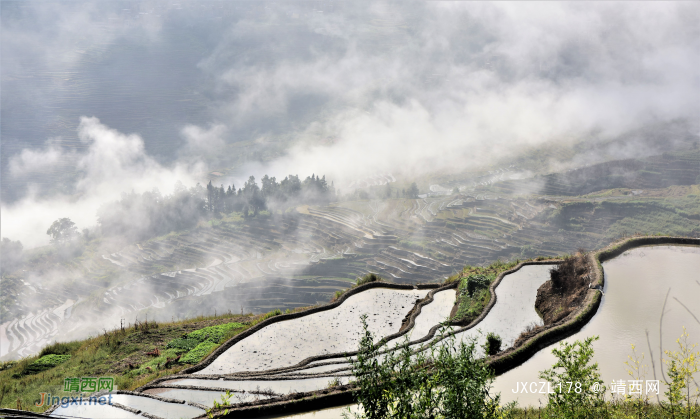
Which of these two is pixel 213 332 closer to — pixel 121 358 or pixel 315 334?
pixel 121 358

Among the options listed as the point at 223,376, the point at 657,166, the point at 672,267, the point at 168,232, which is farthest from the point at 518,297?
the point at 657,166

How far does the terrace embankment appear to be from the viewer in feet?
62.5

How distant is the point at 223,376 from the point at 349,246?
360 feet

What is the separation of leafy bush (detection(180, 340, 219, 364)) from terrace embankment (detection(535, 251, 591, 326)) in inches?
610

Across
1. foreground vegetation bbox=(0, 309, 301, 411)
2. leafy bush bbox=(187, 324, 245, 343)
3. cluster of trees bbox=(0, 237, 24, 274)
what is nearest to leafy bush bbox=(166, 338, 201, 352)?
foreground vegetation bbox=(0, 309, 301, 411)

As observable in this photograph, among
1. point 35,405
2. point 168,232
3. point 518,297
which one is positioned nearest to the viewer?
point 35,405

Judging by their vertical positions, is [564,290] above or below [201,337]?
above

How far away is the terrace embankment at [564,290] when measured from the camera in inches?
750

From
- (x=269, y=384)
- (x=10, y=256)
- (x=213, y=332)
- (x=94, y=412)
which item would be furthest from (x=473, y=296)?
(x=10, y=256)

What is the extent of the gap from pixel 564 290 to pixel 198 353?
17916mm

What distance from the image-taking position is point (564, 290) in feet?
69.4

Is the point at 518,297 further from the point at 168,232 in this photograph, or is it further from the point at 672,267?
the point at 168,232

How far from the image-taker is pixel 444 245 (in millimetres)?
117312

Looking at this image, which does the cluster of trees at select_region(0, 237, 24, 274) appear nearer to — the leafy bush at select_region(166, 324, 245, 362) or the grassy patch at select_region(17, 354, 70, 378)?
the grassy patch at select_region(17, 354, 70, 378)
